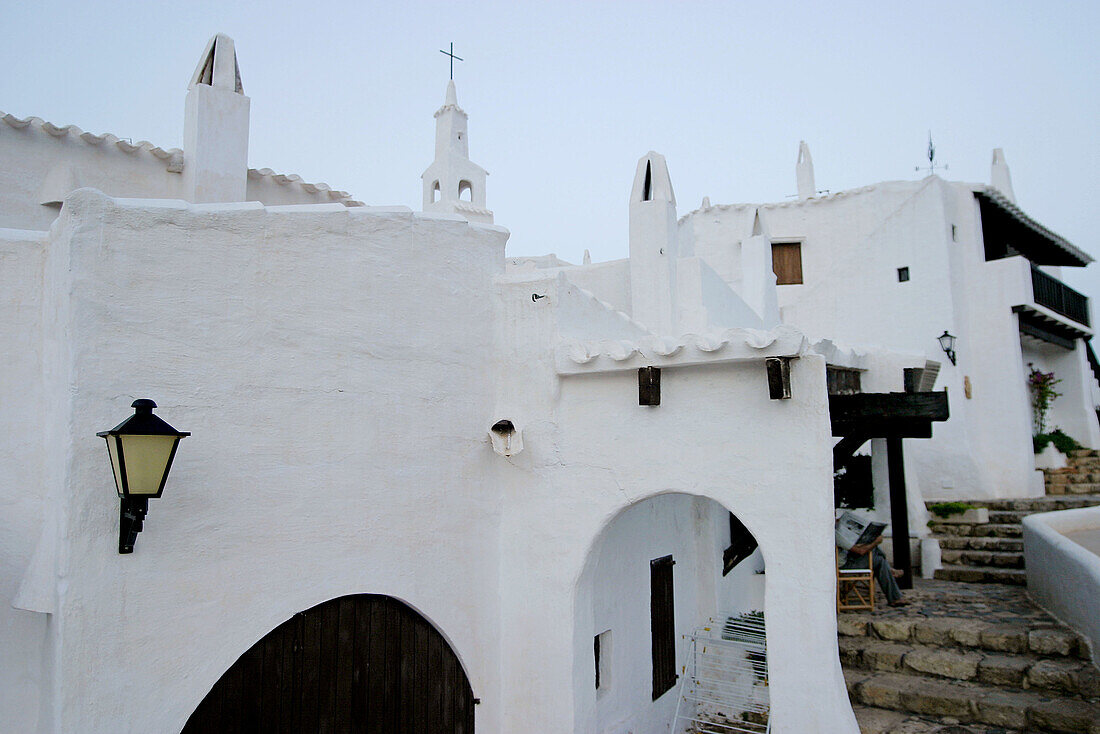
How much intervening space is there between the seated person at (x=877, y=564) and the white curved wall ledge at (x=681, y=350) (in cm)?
426

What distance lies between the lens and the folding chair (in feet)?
26.7

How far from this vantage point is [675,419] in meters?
5.58

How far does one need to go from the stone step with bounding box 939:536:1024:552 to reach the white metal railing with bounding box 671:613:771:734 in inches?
155

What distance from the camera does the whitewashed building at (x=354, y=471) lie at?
4051 mm

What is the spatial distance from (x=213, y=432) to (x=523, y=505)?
8.33ft

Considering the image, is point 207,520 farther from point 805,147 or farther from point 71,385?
point 805,147

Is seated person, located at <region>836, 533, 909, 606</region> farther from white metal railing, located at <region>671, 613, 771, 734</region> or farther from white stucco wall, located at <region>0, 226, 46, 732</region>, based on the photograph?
white stucco wall, located at <region>0, 226, 46, 732</region>

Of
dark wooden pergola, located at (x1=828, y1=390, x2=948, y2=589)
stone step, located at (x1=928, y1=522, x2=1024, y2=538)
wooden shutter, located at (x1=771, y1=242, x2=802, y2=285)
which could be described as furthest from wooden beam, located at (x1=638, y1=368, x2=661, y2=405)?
wooden shutter, located at (x1=771, y1=242, x2=802, y2=285)

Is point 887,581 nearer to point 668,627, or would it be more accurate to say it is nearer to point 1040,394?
point 668,627

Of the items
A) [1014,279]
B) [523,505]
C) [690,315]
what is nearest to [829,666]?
[523,505]

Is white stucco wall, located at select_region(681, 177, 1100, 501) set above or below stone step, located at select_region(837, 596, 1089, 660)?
above

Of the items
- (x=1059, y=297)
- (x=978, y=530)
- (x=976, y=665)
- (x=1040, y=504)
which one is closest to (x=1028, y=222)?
(x=1059, y=297)

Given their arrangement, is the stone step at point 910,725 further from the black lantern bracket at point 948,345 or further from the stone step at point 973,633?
the black lantern bracket at point 948,345

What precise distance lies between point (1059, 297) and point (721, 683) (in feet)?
45.2
